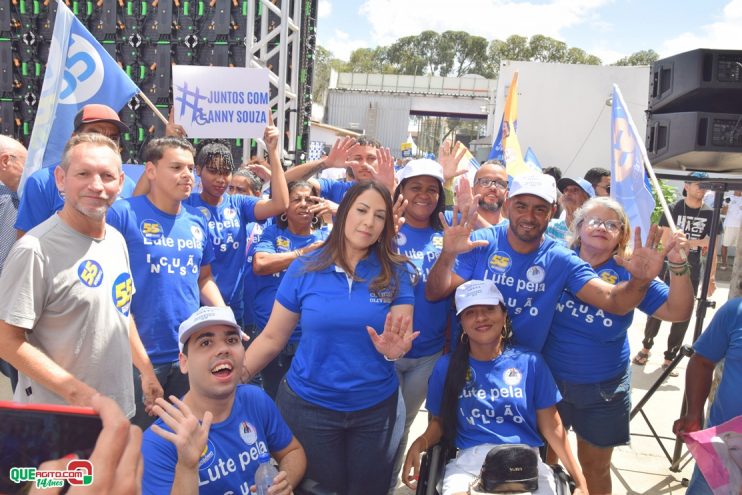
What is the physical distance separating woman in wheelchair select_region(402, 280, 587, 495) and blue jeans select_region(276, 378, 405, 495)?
159mm

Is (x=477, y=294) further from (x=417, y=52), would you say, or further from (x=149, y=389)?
(x=417, y=52)

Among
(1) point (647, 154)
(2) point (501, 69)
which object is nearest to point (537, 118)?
(2) point (501, 69)

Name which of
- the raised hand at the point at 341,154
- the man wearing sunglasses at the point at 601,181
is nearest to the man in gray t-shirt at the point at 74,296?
the raised hand at the point at 341,154

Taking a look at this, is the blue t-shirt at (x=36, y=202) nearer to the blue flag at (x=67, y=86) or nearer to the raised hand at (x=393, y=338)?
the blue flag at (x=67, y=86)

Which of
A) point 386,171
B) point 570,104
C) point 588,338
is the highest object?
point 570,104

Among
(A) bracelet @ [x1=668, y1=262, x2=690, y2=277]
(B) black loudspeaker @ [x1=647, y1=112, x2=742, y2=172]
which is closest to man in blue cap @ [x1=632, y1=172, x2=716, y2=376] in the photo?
(B) black loudspeaker @ [x1=647, y1=112, x2=742, y2=172]

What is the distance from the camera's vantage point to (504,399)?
7.90ft

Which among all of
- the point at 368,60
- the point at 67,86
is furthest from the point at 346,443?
the point at 368,60

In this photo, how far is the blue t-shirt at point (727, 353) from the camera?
216cm

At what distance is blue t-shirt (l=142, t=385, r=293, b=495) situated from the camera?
173cm

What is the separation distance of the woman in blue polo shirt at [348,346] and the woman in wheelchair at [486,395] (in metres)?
0.23

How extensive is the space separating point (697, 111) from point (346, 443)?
2084 mm

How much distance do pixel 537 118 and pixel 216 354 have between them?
16.5 m

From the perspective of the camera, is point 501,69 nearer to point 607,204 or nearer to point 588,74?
point 588,74
